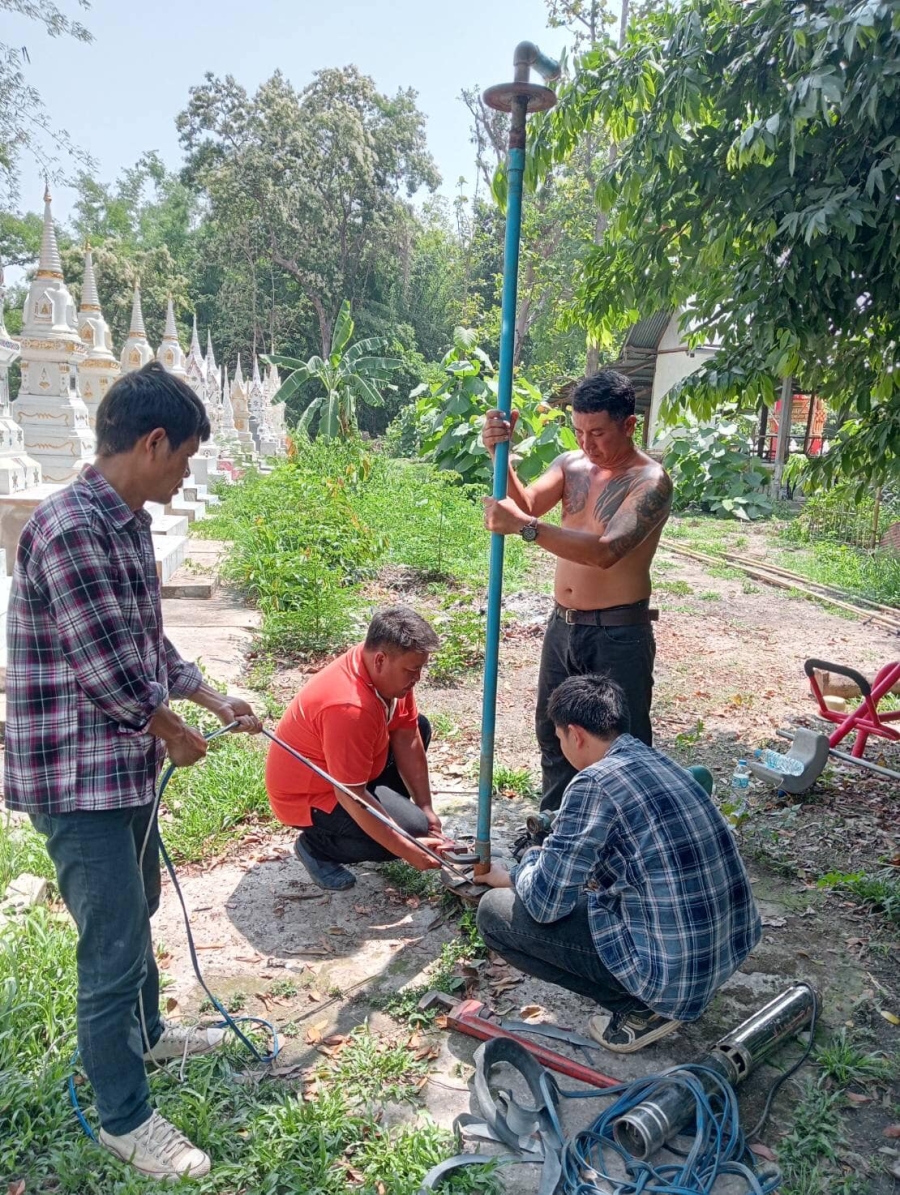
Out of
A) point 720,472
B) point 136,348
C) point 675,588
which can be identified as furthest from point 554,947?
point 720,472

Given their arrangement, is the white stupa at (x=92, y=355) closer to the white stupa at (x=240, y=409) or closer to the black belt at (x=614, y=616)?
the black belt at (x=614, y=616)

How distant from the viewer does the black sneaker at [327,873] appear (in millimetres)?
3758

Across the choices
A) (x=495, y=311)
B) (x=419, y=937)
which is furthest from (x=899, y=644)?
(x=495, y=311)

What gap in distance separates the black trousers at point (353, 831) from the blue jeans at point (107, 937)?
1427 mm

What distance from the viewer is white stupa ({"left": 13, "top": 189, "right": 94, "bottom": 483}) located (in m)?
9.87

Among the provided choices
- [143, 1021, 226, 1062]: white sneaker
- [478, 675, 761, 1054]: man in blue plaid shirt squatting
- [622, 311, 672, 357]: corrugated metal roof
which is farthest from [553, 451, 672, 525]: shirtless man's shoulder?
[622, 311, 672, 357]: corrugated metal roof

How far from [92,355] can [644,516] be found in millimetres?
10854

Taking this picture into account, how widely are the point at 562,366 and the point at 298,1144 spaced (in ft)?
110

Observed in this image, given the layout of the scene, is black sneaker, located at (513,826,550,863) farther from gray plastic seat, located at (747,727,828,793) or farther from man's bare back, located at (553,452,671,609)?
gray plastic seat, located at (747,727,828,793)

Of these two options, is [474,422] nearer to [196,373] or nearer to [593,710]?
[196,373]

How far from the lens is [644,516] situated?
3586 millimetres

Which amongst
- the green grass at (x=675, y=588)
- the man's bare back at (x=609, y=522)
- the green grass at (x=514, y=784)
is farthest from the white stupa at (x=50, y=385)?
the man's bare back at (x=609, y=522)

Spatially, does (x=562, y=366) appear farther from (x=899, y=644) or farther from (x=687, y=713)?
(x=687, y=713)

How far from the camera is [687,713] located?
6492 mm
